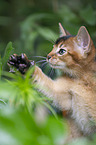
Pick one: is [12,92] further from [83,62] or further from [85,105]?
[83,62]

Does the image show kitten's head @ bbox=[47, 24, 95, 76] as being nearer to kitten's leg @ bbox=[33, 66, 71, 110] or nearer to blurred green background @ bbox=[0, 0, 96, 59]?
kitten's leg @ bbox=[33, 66, 71, 110]

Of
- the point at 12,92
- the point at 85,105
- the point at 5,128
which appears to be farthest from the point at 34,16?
the point at 5,128

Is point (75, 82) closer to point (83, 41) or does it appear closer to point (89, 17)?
point (83, 41)

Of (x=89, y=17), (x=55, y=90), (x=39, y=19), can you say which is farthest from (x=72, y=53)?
(x=39, y=19)

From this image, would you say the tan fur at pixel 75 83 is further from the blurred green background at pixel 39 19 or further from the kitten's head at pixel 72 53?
the blurred green background at pixel 39 19

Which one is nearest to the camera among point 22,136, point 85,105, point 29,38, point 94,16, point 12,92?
point 22,136

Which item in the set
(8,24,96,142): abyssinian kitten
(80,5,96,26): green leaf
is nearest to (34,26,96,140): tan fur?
(8,24,96,142): abyssinian kitten

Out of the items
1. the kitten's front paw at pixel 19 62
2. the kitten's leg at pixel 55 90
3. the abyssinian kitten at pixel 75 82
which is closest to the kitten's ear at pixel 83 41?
the abyssinian kitten at pixel 75 82
